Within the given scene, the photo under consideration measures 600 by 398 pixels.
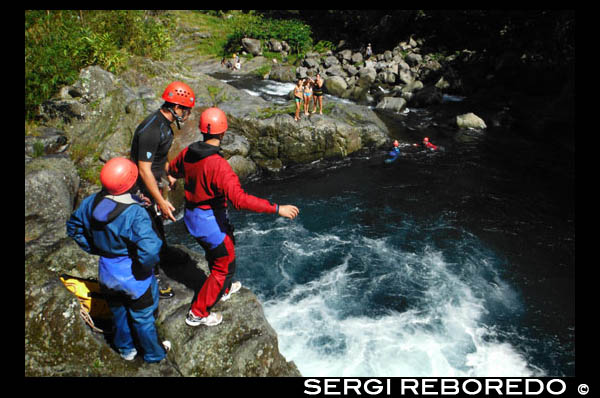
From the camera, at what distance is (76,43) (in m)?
13.0

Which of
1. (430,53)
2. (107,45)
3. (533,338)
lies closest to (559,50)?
(430,53)

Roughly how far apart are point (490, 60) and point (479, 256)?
91.7ft

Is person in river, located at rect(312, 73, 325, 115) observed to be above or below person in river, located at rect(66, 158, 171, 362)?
below

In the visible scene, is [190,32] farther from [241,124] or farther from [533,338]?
[533,338]

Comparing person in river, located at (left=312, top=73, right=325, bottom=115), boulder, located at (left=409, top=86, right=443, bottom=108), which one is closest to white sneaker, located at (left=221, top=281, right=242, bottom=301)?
person in river, located at (left=312, top=73, right=325, bottom=115)

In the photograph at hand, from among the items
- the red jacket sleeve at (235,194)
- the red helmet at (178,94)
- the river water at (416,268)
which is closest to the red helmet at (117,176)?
the red jacket sleeve at (235,194)

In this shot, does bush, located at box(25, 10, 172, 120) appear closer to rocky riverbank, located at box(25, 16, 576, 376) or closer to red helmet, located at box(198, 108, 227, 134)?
rocky riverbank, located at box(25, 16, 576, 376)

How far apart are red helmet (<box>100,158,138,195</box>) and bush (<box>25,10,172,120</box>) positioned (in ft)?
34.3

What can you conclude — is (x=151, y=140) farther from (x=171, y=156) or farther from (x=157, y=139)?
(x=171, y=156)

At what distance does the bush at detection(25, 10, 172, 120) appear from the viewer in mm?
11516

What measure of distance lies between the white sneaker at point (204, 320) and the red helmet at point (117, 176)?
6.62ft

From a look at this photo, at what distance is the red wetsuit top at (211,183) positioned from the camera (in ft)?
12.4

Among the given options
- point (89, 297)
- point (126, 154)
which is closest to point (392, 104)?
point (126, 154)

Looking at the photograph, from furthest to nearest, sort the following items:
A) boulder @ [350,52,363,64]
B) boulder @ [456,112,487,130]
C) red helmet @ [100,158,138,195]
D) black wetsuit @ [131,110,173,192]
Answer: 1. boulder @ [350,52,363,64]
2. boulder @ [456,112,487,130]
3. black wetsuit @ [131,110,173,192]
4. red helmet @ [100,158,138,195]
